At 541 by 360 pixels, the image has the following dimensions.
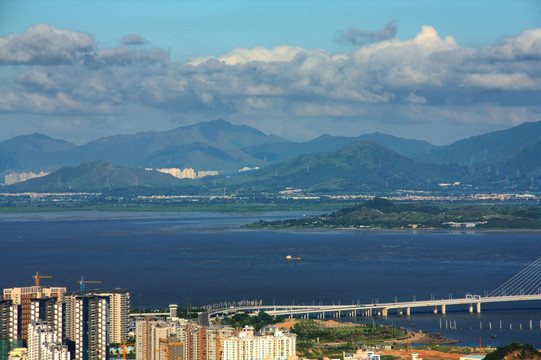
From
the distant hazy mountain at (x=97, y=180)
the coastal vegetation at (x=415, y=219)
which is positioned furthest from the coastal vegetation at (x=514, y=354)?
the distant hazy mountain at (x=97, y=180)

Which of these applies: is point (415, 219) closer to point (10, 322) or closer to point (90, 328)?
point (10, 322)

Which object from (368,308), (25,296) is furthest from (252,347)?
(368,308)

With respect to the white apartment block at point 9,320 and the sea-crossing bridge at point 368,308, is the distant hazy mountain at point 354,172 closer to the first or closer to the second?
the sea-crossing bridge at point 368,308

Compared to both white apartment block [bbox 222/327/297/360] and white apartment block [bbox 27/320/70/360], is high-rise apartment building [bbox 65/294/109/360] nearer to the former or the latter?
white apartment block [bbox 27/320/70/360]

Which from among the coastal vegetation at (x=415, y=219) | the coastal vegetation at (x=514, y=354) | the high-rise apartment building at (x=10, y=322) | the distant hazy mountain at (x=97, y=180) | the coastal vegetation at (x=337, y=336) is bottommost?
the coastal vegetation at (x=337, y=336)

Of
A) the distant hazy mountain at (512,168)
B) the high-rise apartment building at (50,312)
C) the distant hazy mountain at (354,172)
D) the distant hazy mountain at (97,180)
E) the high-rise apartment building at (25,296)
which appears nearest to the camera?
the high-rise apartment building at (50,312)

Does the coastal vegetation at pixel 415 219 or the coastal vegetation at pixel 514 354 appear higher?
the coastal vegetation at pixel 415 219

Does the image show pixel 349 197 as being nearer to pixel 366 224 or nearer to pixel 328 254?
pixel 366 224
